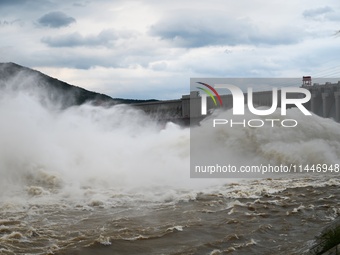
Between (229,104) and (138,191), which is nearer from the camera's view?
(138,191)

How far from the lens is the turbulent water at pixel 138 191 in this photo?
1087 centimetres

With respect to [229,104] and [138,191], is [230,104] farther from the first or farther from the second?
[138,191]

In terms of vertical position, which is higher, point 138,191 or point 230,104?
point 230,104

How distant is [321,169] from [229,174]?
14.4 ft

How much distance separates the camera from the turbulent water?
1087cm

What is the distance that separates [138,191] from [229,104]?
30.2 metres

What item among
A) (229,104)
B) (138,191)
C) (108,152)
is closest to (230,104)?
(229,104)

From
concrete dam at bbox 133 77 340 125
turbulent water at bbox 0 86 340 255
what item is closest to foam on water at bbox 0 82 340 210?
turbulent water at bbox 0 86 340 255

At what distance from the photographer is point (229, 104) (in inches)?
1816

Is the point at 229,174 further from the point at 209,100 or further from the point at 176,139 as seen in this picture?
the point at 209,100

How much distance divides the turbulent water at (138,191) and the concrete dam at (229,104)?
1726cm

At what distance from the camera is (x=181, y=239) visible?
1096 centimetres

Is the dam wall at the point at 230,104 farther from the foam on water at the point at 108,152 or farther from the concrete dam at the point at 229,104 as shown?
the foam on water at the point at 108,152

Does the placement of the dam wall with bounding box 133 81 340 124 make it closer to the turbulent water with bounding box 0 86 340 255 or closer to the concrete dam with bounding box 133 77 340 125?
the concrete dam with bounding box 133 77 340 125
